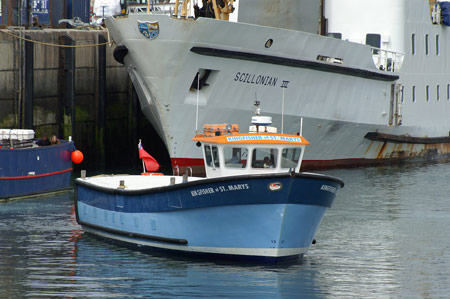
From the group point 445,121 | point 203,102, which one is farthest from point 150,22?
point 445,121

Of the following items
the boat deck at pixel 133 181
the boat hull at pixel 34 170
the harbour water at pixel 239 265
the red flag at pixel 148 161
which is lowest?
the harbour water at pixel 239 265

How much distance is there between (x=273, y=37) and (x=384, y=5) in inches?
304

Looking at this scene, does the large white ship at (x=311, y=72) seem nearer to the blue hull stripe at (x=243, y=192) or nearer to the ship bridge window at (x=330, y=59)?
the ship bridge window at (x=330, y=59)

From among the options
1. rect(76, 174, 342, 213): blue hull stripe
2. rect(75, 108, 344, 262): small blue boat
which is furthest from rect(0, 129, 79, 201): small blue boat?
rect(76, 174, 342, 213): blue hull stripe

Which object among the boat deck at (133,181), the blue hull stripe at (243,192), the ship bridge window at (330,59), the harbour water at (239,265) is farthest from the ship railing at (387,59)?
the blue hull stripe at (243,192)

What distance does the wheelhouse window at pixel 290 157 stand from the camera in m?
18.1

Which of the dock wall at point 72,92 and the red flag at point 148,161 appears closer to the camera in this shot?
the red flag at point 148,161

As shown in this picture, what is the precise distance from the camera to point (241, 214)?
665 inches

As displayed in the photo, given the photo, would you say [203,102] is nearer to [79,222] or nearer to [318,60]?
[318,60]

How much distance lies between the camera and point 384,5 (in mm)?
35188

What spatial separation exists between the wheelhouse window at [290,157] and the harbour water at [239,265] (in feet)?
6.10

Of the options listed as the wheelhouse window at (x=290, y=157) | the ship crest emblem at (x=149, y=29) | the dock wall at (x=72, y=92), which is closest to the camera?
the wheelhouse window at (x=290, y=157)

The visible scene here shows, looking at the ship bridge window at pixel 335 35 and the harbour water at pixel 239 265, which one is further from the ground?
the ship bridge window at pixel 335 35

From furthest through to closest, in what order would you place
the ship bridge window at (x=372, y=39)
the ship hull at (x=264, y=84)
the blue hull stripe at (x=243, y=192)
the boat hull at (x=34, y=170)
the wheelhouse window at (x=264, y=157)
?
the ship bridge window at (x=372, y=39)
the ship hull at (x=264, y=84)
the boat hull at (x=34, y=170)
the wheelhouse window at (x=264, y=157)
the blue hull stripe at (x=243, y=192)
